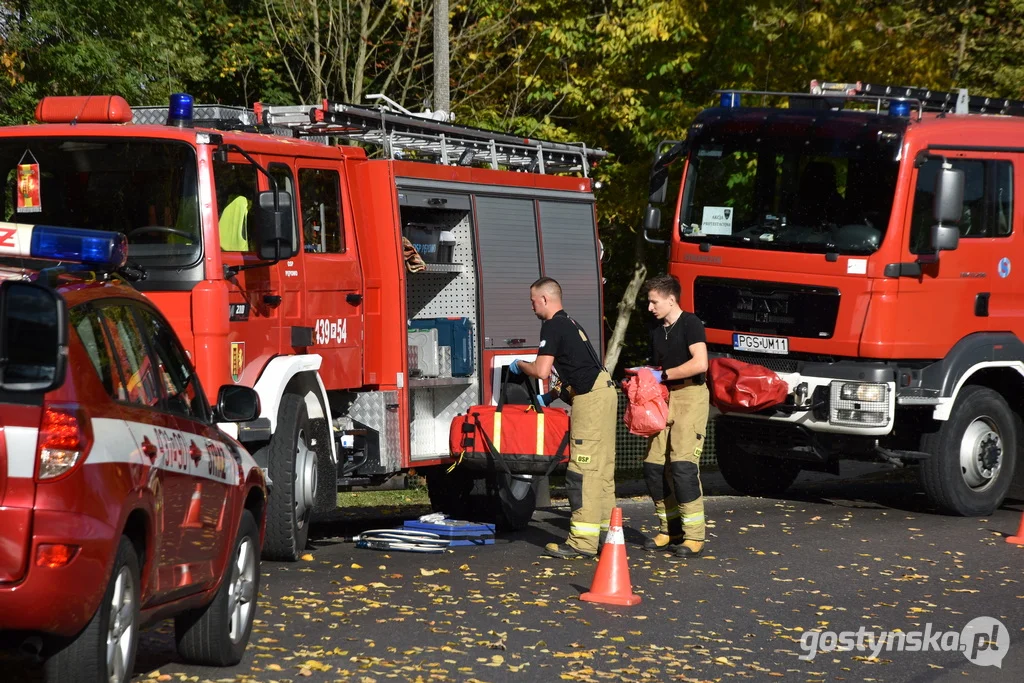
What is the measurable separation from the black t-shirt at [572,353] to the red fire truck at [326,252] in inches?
51.9

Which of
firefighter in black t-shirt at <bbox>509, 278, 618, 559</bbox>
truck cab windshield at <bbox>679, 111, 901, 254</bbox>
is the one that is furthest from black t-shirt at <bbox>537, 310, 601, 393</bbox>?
truck cab windshield at <bbox>679, 111, 901, 254</bbox>

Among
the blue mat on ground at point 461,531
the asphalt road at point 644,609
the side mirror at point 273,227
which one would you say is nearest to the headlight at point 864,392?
the asphalt road at point 644,609

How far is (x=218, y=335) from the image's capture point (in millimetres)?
8875

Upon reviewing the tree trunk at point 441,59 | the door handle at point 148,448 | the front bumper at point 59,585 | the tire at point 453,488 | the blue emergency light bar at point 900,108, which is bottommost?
the tire at point 453,488

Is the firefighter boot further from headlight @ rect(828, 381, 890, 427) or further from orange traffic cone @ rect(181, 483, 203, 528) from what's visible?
orange traffic cone @ rect(181, 483, 203, 528)

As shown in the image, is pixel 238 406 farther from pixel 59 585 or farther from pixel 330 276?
pixel 330 276

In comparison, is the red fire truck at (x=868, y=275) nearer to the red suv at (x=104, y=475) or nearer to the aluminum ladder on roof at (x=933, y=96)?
the aluminum ladder on roof at (x=933, y=96)

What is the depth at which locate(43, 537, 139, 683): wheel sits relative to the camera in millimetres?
5227

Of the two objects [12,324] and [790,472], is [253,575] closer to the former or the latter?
[12,324]

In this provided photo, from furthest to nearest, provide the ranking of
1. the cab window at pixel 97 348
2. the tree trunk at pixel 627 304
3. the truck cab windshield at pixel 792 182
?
the tree trunk at pixel 627 304
the truck cab windshield at pixel 792 182
the cab window at pixel 97 348

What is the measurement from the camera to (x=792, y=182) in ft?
42.3

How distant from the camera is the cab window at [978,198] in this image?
491 inches

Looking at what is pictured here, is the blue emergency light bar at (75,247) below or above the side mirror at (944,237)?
below

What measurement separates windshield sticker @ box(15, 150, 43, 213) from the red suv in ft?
9.31
